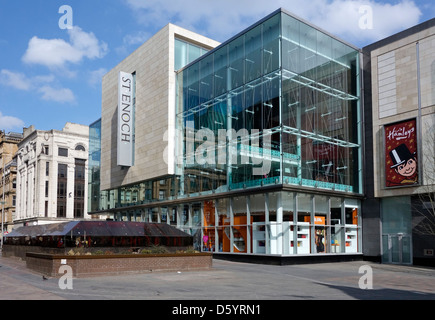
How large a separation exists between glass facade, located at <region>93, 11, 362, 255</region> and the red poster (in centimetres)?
275

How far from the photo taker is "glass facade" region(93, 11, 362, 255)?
34.0 metres

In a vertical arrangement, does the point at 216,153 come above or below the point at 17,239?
above

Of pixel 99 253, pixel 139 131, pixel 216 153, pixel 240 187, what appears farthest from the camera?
pixel 139 131

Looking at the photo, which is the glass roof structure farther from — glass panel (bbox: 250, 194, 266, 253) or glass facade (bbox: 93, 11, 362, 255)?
glass facade (bbox: 93, 11, 362, 255)

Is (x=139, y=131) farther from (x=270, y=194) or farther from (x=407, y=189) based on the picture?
(x=407, y=189)

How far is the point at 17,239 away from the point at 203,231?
15887 millimetres

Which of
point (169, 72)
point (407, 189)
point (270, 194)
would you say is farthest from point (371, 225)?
point (169, 72)

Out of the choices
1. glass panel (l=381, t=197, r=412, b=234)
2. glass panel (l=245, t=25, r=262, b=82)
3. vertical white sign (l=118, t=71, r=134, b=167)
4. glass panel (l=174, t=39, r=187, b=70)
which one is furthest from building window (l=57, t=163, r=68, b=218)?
glass panel (l=381, t=197, r=412, b=234)

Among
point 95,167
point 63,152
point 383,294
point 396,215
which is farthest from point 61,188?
point 383,294

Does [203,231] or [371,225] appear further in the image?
[203,231]

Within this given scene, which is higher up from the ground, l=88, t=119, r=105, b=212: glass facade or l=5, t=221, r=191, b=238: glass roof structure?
l=88, t=119, r=105, b=212: glass facade

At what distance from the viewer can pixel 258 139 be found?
35375 mm
